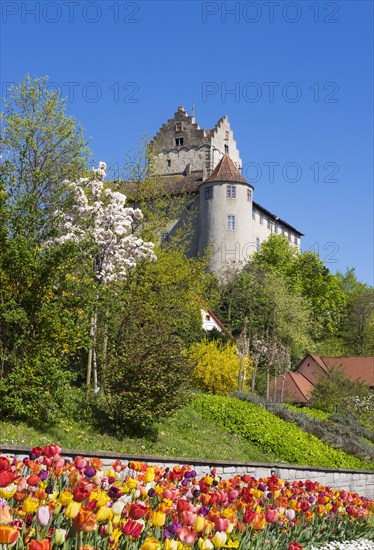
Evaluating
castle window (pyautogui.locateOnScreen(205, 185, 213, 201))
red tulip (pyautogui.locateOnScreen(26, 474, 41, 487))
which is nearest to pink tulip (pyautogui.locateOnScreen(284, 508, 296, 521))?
red tulip (pyautogui.locateOnScreen(26, 474, 41, 487))

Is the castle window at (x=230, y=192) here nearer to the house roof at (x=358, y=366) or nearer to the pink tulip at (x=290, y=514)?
the house roof at (x=358, y=366)

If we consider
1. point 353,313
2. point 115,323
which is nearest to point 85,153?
point 115,323

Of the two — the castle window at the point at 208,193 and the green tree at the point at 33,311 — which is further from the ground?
the castle window at the point at 208,193

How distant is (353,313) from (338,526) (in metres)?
67.2

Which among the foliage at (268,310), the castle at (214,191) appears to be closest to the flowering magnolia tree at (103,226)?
the foliage at (268,310)

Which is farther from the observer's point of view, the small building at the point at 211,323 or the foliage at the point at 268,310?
the foliage at the point at 268,310

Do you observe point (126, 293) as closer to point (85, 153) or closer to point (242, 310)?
point (85, 153)

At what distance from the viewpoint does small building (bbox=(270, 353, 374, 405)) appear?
141 ft

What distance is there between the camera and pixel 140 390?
14.8 metres

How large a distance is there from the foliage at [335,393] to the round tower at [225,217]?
120 feet

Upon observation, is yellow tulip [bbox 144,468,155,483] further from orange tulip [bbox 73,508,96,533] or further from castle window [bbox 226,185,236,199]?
castle window [bbox 226,185,236,199]

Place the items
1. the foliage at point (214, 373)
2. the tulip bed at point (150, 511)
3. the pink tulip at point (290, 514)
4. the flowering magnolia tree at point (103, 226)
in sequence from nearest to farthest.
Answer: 1. the tulip bed at point (150, 511)
2. the pink tulip at point (290, 514)
3. the flowering magnolia tree at point (103, 226)
4. the foliage at point (214, 373)

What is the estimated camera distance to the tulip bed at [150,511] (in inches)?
177

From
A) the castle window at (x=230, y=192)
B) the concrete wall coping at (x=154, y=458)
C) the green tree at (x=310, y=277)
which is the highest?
the castle window at (x=230, y=192)
